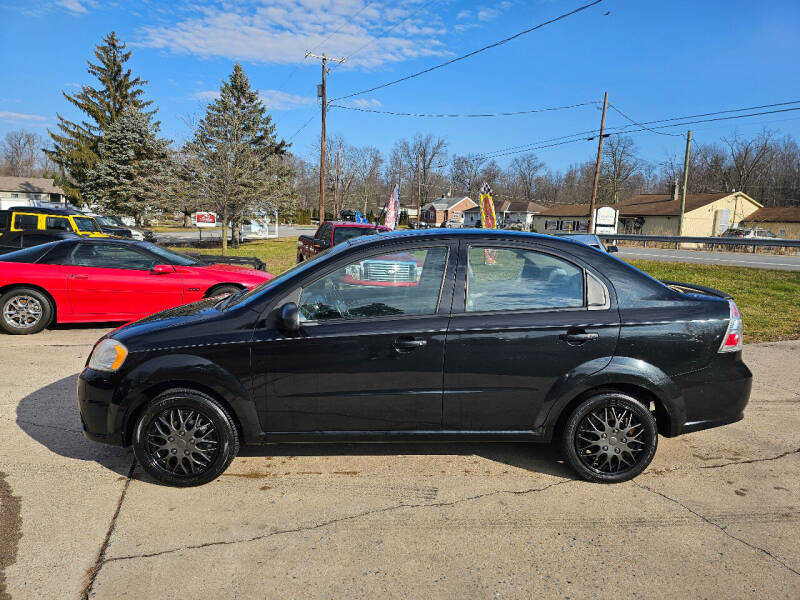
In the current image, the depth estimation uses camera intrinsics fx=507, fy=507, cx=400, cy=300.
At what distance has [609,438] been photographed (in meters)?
3.37

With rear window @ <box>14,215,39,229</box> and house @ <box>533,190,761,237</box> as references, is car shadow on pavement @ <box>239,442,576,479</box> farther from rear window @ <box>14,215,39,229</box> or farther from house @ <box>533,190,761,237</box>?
house @ <box>533,190,761,237</box>

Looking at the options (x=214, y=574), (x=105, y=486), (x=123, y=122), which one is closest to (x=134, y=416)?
(x=105, y=486)

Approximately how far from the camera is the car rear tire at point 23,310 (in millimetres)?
7000

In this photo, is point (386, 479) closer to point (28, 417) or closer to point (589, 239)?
point (28, 417)

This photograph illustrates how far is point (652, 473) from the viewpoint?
11.8 ft

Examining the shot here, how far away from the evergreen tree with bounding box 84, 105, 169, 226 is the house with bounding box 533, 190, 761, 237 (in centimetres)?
3474

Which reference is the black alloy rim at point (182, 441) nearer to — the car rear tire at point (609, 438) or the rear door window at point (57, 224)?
the car rear tire at point (609, 438)

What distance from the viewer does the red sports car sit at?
23.1 ft

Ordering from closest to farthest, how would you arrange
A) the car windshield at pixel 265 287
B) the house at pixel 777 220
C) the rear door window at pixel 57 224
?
the car windshield at pixel 265 287 < the rear door window at pixel 57 224 < the house at pixel 777 220

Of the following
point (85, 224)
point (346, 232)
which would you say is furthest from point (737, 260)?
point (85, 224)

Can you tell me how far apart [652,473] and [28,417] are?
5.03 meters

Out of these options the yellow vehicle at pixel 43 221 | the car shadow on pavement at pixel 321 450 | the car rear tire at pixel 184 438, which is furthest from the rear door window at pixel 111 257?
the yellow vehicle at pixel 43 221

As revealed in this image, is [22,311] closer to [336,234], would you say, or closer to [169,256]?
[169,256]

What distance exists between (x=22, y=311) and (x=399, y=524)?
674 cm
